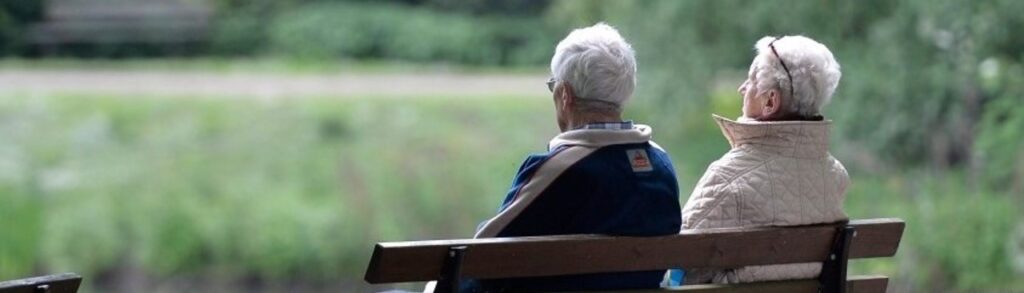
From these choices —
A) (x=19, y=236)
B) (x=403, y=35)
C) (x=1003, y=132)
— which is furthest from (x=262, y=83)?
(x=1003, y=132)

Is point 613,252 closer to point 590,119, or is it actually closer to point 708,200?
point 590,119

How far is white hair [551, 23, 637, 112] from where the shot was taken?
3252mm

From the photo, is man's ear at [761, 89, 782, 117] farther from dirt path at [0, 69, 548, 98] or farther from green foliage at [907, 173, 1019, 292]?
dirt path at [0, 69, 548, 98]

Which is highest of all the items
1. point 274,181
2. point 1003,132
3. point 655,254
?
point 655,254

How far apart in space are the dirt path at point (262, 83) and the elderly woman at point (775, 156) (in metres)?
12.6

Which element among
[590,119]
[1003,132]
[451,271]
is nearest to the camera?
[451,271]

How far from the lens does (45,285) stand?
272 cm

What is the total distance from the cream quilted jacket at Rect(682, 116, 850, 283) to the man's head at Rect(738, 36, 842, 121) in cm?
4

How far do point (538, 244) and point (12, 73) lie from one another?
50.3 feet

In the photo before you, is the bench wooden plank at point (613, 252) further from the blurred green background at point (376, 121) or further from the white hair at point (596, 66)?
the blurred green background at point (376, 121)

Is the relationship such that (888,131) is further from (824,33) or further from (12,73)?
(12,73)

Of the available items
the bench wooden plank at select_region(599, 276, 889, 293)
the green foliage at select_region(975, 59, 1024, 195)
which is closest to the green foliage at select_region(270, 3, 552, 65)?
the green foliage at select_region(975, 59, 1024, 195)

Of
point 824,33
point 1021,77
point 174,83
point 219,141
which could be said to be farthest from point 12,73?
point 1021,77

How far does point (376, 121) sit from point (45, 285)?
13298 mm
